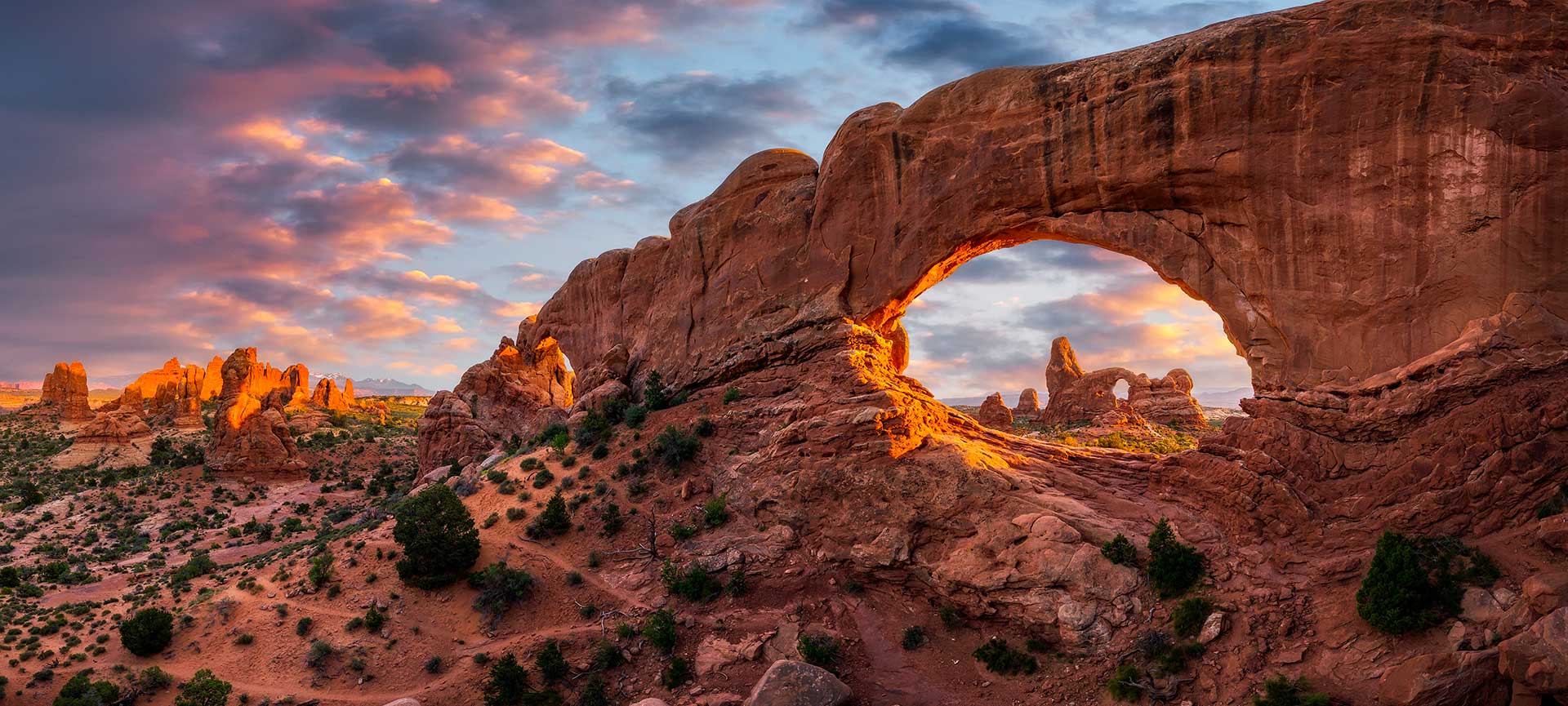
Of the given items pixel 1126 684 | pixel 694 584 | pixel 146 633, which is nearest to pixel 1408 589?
pixel 1126 684

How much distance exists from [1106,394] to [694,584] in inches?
1871

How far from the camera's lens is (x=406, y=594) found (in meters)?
35.6

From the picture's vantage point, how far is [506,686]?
28.7 meters

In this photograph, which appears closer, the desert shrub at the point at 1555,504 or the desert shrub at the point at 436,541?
the desert shrub at the point at 1555,504

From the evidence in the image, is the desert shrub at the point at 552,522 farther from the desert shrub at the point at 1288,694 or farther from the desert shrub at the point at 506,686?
the desert shrub at the point at 1288,694

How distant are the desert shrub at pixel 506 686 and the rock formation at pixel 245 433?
54259 mm

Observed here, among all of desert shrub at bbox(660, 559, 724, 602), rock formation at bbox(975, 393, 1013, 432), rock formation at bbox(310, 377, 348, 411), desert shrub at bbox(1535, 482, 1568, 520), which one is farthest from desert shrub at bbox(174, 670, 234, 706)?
rock formation at bbox(310, 377, 348, 411)

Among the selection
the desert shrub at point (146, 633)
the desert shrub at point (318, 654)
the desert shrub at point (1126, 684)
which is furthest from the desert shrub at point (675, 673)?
the desert shrub at point (146, 633)

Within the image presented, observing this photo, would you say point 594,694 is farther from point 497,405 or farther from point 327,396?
point 327,396

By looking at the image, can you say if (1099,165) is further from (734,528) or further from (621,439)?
(621,439)

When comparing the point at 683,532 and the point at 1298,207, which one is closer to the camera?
the point at 1298,207

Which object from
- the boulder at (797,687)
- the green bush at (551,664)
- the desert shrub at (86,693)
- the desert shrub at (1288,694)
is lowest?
the desert shrub at (86,693)

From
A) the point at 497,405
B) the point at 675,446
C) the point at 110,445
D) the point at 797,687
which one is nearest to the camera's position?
the point at 797,687

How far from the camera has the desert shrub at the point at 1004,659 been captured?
25125 mm
